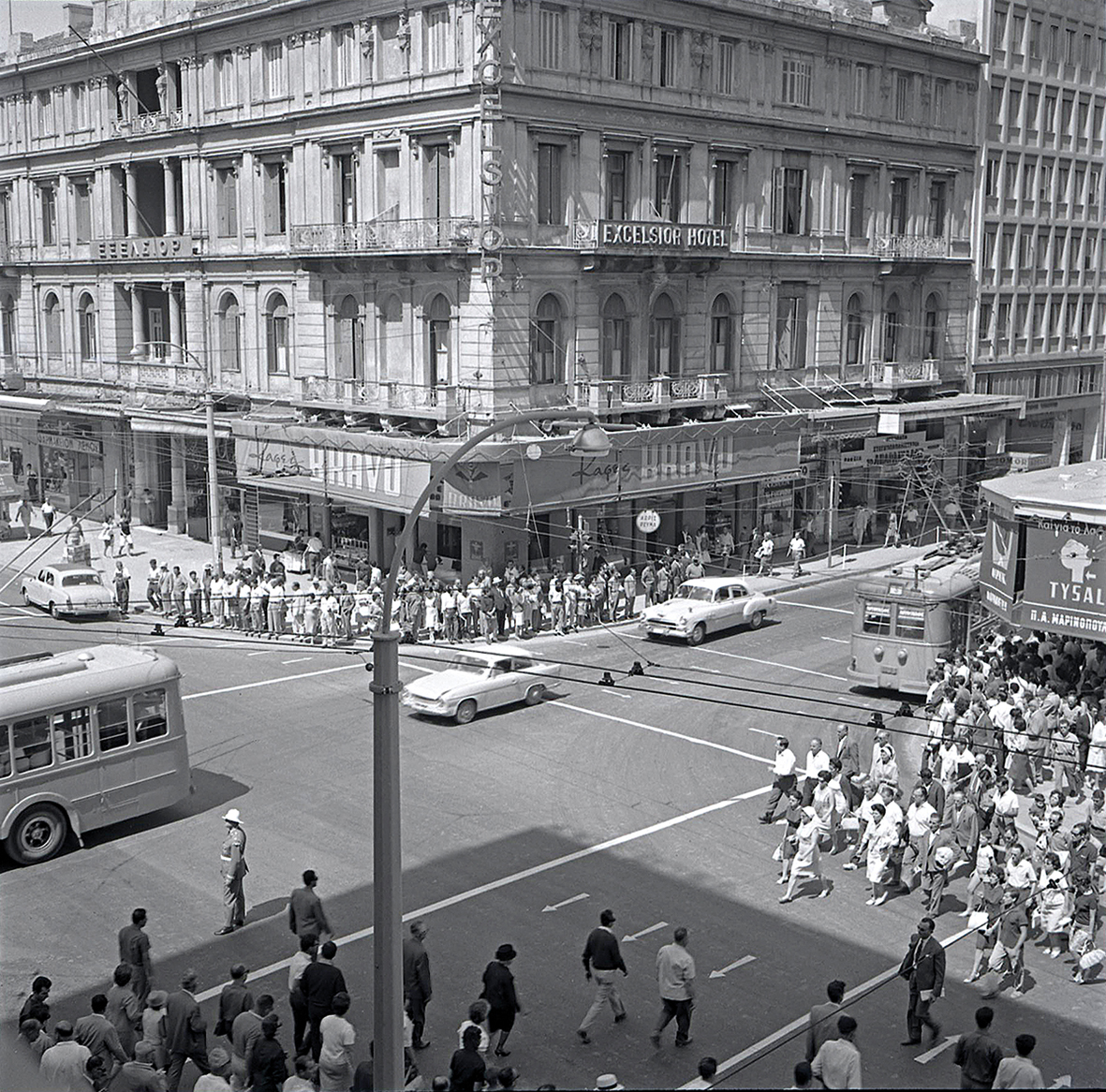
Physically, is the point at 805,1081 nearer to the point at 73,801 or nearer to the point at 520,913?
the point at 520,913

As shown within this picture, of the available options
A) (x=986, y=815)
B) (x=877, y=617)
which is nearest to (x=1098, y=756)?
(x=986, y=815)

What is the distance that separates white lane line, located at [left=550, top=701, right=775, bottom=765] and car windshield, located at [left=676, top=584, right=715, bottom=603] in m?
8.05

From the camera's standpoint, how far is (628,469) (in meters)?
41.6

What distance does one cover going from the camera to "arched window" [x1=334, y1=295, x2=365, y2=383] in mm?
43406

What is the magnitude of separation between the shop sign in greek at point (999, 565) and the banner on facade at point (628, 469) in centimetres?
1169

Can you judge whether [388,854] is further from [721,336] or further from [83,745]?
[721,336]

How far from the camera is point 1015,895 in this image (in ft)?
54.5

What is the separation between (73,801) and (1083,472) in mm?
22253

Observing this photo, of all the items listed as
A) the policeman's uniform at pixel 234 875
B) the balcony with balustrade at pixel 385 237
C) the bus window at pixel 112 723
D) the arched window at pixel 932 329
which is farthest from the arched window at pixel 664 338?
the policeman's uniform at pixel 234 875

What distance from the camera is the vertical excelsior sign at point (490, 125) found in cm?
3688

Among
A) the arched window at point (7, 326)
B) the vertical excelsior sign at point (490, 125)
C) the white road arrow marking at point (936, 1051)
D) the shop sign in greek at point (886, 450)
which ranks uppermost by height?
the vertical excelsior sign at point (490, 125)

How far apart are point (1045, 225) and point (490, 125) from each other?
34734 mm

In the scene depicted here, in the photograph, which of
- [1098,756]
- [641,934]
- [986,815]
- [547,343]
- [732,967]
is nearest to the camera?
[732,967]

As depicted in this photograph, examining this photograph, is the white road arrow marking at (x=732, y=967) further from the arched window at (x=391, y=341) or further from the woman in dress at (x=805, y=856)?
the arched window at (x=391, y=341)
